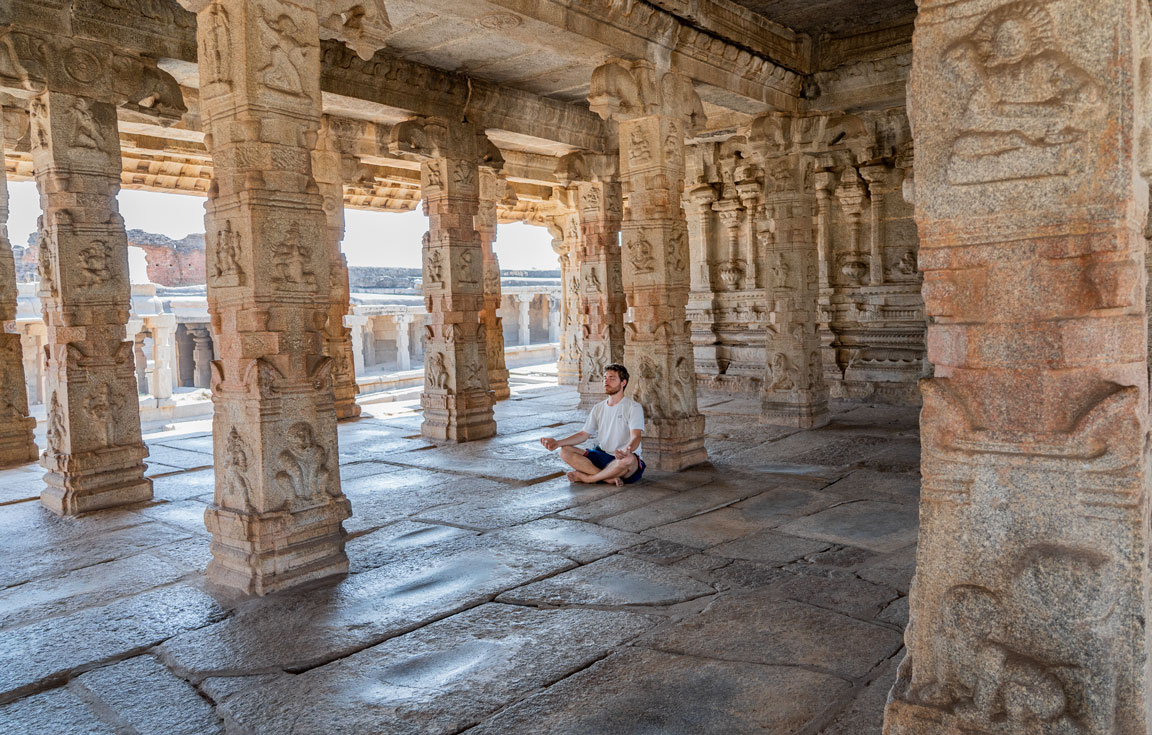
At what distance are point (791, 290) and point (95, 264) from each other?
292 inches

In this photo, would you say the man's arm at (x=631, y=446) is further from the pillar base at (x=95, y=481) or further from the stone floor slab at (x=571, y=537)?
the pillar base at (x=95, y=481)

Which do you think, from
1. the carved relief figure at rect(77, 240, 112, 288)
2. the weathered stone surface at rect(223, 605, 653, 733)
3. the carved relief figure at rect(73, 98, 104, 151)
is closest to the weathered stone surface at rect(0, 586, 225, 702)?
the weathered stone surface at rect(223, 605, 653, 733)

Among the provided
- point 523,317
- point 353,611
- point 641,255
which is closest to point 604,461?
point 641,255

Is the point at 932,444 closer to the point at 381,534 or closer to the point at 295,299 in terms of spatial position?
the point at 295,299

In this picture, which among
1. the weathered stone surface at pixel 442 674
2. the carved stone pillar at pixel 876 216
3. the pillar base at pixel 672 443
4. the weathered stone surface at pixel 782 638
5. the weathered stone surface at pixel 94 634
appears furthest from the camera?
the carved stone pillar at pixel 876 216

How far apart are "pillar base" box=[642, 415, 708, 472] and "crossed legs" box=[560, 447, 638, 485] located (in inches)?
29.6

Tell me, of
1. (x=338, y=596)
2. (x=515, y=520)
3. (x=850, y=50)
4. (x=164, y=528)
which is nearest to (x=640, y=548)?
(x=515, y=520)

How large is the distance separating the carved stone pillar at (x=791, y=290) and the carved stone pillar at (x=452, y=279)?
3597 mm

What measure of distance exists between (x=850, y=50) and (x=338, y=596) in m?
8.07

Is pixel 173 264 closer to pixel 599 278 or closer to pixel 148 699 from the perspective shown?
pixel 599 278

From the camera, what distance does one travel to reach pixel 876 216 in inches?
470

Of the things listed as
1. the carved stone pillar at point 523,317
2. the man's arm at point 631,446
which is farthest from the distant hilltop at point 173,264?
the man's arm at point 631,446

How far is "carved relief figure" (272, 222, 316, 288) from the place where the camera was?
450cm

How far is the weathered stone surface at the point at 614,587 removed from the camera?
4.19 meters
